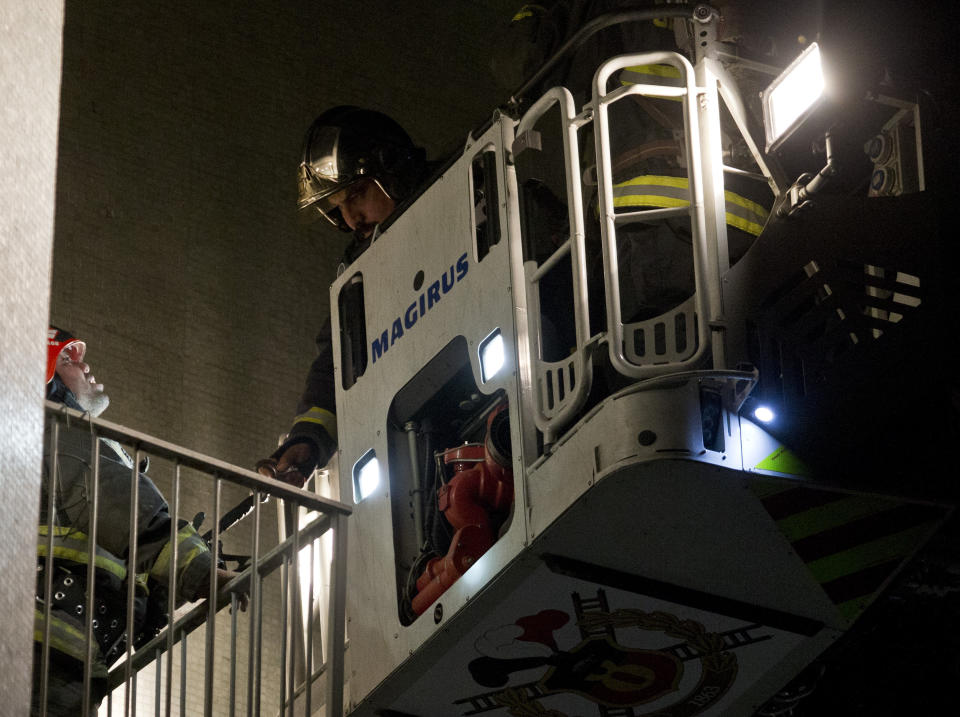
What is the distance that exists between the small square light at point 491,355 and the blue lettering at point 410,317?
538 mm

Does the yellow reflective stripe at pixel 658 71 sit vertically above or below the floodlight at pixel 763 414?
above

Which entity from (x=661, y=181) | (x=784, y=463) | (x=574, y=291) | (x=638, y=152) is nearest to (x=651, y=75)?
(x=638, y=152)

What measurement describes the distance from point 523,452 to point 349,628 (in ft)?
3.85

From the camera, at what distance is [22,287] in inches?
82.2

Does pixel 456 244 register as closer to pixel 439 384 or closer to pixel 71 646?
pixel 439 384

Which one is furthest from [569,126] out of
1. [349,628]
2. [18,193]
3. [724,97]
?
[18,193]

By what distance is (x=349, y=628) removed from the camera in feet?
17.9

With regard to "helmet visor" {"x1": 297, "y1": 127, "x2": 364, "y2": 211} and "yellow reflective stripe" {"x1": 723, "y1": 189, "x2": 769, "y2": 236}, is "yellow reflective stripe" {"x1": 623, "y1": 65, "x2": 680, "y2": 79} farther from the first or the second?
"helmet visor" {"x1": 297, "y1": 127, "x2": 364, "y2": 211}

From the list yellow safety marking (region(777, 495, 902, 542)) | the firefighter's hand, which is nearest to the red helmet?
the firefighter's hand

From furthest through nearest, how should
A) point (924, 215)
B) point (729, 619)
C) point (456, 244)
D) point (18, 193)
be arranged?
point (456, 244) → point (729, 619) → point (924, 215) → point (18, 193)

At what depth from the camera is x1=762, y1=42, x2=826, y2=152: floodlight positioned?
460cm

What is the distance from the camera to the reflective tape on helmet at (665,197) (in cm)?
474

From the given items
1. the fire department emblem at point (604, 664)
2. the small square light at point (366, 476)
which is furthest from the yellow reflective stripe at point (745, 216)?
the small square light at point (366, 476)

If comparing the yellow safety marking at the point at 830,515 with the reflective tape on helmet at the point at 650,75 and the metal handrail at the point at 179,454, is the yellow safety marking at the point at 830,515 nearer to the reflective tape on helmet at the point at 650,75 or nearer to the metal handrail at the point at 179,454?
the reflective tape on helmet at the point at 650,75
